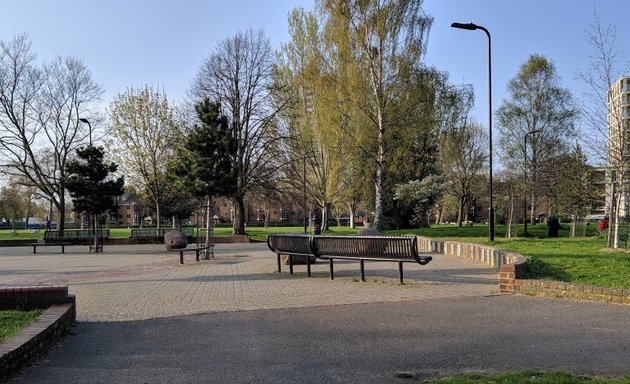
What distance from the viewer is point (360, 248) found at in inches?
431

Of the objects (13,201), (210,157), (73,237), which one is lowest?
(73,237)

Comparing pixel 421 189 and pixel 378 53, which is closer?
pixel 378 53

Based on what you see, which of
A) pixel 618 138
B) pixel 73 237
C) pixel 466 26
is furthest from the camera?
pixel 73 237

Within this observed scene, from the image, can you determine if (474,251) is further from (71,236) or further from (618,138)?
(71,236)

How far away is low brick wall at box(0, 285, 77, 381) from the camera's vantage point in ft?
15.3

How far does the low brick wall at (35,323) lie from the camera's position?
15.3ft

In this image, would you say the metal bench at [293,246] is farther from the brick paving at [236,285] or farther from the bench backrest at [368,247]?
the brick paving at [236,285]

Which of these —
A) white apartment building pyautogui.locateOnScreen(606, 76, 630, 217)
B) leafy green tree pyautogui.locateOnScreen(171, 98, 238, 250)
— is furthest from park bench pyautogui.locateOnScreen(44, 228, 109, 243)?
white apartment building pyautogui.locateOnScreen(606, 76, 630, 217)

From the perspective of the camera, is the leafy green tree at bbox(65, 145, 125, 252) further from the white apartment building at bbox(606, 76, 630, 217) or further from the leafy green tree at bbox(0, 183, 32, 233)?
the leafy green tree at bbox(0, 183, 32, 233)

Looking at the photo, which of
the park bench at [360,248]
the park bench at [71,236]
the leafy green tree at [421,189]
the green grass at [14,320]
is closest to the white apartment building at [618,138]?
the park bench at [360,248]

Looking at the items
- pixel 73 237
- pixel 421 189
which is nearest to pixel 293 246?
pixel 421 189

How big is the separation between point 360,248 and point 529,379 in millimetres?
6798

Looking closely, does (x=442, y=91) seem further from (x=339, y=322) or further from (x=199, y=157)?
(x=339, y=322)

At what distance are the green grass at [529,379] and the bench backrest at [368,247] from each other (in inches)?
221
